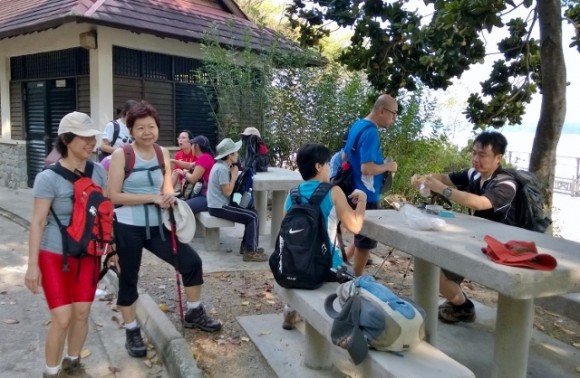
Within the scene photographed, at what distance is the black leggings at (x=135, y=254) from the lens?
3455mm

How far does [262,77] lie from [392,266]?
16.1ft

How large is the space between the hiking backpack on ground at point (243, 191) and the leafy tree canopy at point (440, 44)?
1684 mm

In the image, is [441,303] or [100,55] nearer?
[441,303]

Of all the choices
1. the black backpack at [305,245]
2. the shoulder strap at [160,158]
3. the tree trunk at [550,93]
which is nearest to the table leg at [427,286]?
the black backpack at [305,245]

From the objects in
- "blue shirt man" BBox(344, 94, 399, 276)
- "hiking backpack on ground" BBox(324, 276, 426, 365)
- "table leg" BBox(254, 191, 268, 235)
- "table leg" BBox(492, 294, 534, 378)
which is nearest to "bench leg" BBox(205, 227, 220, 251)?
"table leg" BBox(254, 191, 268, 235)

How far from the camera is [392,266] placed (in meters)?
5.99

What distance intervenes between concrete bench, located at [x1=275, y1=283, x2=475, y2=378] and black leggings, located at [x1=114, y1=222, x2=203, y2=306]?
2.28ft

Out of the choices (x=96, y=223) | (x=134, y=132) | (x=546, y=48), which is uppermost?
(x=546, y=48)

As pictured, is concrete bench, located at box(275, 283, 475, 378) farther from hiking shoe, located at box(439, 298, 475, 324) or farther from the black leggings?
hiking shoe, located at box(439, 298, 475, 324)

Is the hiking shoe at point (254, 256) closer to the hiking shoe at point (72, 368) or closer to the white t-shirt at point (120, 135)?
the white t-shirt at point (120, 135)

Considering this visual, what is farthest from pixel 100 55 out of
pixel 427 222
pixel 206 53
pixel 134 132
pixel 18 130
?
pixel 427 222

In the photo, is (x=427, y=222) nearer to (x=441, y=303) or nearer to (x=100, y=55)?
(x=441, y=303)

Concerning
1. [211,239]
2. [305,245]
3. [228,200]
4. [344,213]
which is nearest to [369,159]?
[344,213]

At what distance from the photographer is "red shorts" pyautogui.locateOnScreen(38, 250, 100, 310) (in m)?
2.95
